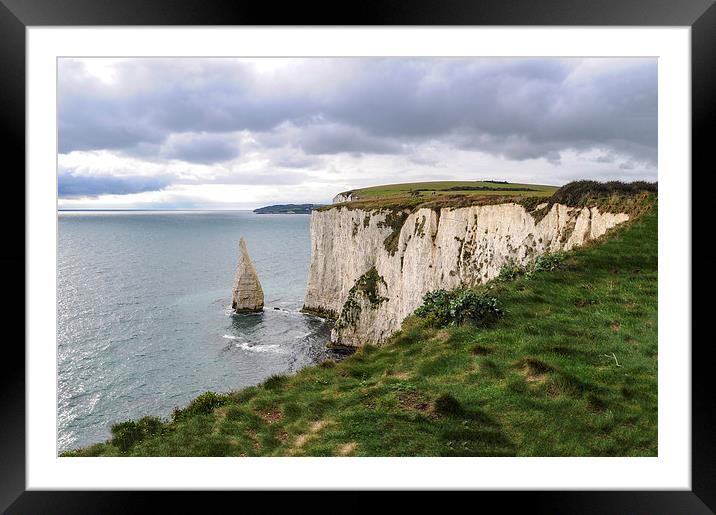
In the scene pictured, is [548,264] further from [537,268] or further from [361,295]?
[361,295]

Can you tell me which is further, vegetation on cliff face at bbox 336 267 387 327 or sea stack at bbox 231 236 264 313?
sea stack at bbox 231 236 264 313

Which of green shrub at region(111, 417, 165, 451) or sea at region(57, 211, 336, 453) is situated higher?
green shrub at region(111, 417, 165, 451)

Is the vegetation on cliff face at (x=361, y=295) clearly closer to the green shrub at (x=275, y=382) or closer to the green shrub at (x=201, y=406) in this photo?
the green shrub at (x=275, y=382)

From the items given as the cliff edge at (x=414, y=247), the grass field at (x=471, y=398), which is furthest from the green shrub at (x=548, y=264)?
the cliff edge at (x=414, y=247)

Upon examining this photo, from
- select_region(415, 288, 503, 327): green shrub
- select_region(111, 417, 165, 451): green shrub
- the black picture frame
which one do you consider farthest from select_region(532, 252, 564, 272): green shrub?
select_region(111, 417, 165, 451): green shrub

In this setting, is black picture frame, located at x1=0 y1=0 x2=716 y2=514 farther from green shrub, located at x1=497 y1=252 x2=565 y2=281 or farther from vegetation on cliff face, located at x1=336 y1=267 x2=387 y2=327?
vegetation on cliff face, located at x1=336 y1=267 x2=387 y2=327
